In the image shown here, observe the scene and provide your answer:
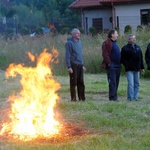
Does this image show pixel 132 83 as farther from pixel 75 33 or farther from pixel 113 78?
pixel 75 33

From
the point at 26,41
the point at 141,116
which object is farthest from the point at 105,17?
the point at 141,116

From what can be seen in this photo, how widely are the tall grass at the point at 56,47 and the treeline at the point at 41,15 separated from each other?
2226 cm

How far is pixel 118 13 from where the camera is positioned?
33.8m

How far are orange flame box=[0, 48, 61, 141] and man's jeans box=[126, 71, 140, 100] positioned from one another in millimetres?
3522

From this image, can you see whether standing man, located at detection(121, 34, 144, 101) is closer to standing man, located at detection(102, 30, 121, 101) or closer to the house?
standing man, located at detection(102, 30, 121, 101)

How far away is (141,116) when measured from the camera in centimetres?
886

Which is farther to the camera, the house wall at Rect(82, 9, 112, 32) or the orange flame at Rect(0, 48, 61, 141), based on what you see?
the house wall at Rect(82, 9, 112, 32)

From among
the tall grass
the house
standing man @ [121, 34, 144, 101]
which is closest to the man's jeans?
standing man @ [121, 34, 144, 101]

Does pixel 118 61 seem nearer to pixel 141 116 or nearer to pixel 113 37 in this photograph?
pixel 113 37

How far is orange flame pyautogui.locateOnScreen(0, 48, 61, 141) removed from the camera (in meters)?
7.55

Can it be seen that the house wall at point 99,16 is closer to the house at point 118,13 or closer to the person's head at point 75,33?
the house at point 118,13

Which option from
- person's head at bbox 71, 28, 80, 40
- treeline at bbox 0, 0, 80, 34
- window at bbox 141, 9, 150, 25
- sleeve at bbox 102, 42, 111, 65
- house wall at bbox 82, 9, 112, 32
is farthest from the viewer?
treeline at bbox 0, 0, 80, 34

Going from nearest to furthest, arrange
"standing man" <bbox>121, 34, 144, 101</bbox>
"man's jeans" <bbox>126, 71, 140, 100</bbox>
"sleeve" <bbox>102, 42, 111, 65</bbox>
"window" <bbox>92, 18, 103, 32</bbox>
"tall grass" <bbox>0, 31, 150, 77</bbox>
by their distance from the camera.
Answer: "sleeve" <bbox>102, 42, 111, 65</bbox> < "standing man" <bbox>121, 34, 144, 101</bbox> < "man's jeans" <bbox>126, 71, 140, 100</bbox> < "tall grass" <bbox>0, 31, 150, 77</bbox> < "window" <bbox>92, 18, 103, 32</bbox>

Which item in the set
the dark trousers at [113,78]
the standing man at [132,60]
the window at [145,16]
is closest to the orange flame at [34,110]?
the dark trousers at [113,78]
